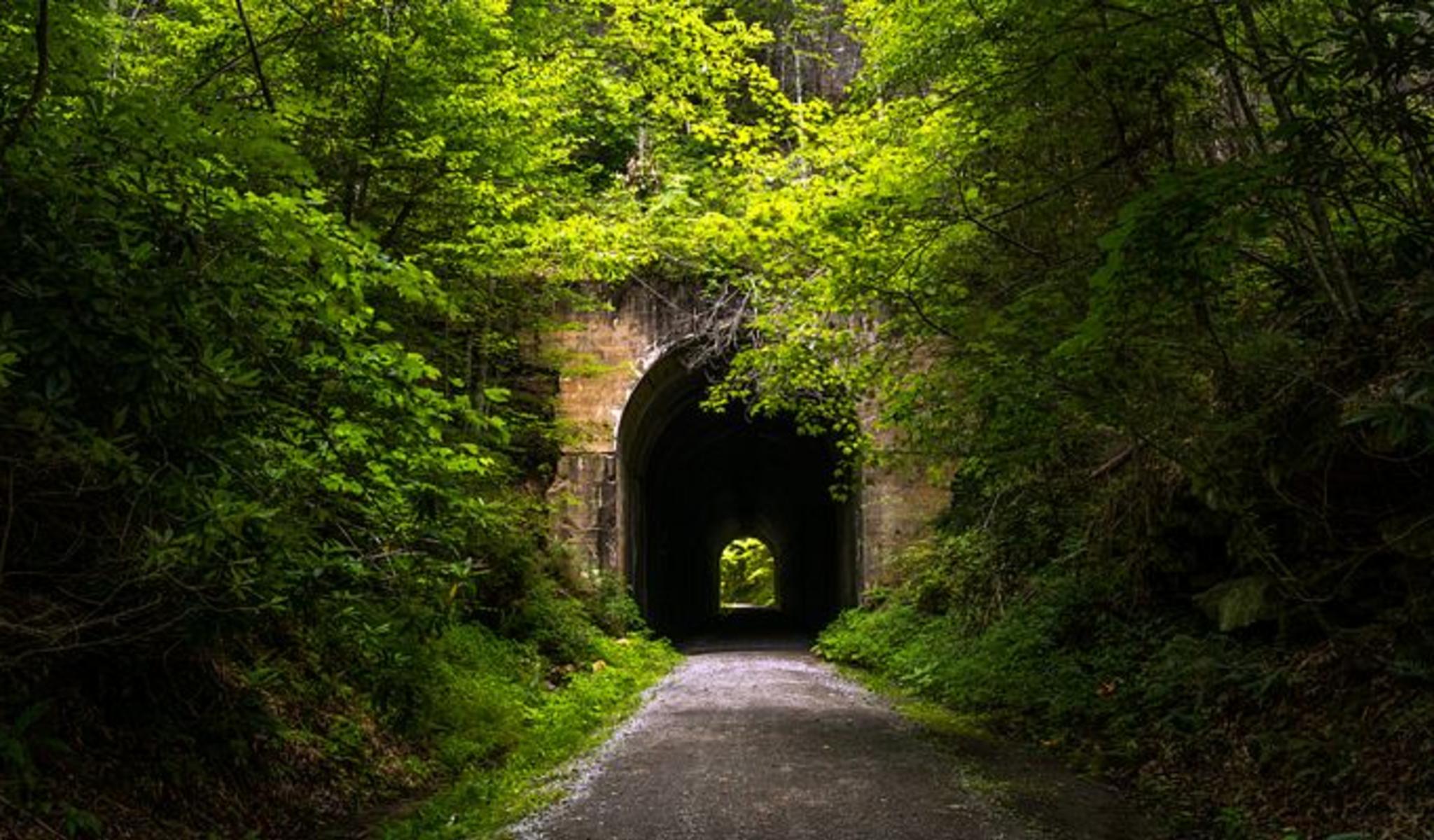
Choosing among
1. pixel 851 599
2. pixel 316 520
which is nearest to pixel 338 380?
pixel 316 520

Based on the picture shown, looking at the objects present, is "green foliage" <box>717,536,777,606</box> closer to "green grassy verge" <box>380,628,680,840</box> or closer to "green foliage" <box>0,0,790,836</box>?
"green grassy verge" <box>380,628,680,840</box>

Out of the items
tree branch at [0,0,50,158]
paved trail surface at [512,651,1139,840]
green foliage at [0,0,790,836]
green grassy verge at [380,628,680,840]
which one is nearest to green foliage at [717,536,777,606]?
green grassy verge at [380,628,680,840]

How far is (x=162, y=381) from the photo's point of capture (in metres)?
3.50

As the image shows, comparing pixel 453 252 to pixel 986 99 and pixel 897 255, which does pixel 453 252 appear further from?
pixel 986 99

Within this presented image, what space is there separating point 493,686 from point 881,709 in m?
3.82

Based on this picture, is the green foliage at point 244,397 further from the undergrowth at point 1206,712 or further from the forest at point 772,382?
the undergrowth at point 1206,712

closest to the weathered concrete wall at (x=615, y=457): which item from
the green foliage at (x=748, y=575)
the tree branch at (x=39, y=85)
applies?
the tree branch at (x=39, y=85)

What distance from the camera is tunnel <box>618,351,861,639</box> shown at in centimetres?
1786

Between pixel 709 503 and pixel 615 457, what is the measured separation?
17.3 meters

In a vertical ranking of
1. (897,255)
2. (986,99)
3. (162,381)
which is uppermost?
(986,99)

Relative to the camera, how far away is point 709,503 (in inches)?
1309

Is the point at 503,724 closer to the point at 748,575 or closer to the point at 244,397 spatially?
the point at 244,397

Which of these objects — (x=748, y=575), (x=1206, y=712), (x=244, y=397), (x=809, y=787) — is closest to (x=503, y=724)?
(x=809, y=787)

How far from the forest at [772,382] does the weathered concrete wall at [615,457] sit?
4.90 metres
